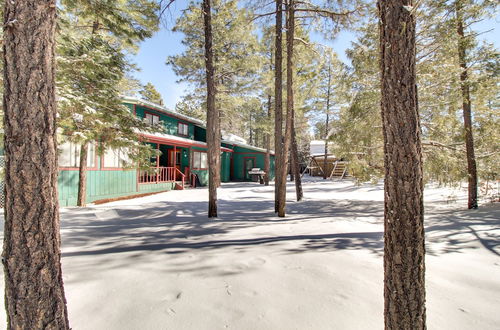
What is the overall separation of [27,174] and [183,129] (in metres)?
15.8

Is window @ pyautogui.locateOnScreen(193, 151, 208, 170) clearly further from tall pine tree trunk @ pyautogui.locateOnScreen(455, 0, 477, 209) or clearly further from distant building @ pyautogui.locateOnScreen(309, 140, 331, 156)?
distant building @ pyautogui.locateOnScreen(309, 140, 331, 156)

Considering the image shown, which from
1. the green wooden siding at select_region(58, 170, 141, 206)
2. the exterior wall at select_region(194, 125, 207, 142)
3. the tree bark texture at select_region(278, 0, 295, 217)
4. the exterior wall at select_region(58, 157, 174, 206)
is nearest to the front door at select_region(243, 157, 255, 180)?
the exterior wall at select_region(194, 125, 207, 142)

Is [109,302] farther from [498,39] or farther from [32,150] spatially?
[498,39]

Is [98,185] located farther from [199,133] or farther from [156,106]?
[199,133]

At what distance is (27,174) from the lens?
152cm

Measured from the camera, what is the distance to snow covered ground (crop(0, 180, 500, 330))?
88.6 inches

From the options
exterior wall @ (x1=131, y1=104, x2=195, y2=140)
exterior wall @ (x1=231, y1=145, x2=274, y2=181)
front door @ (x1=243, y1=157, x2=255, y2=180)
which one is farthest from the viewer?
front door @ (x1=243, y1=157, x2=255, y2=180)

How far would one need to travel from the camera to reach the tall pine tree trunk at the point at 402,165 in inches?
65.1

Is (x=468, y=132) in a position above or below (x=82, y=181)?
above

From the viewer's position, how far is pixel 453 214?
6.95m

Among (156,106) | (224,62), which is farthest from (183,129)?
(224,62)

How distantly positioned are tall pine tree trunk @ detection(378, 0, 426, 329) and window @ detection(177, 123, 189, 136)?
1574 cm

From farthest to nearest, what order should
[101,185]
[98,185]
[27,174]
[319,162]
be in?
[319,162], [101,185], [98,185], [27,174]

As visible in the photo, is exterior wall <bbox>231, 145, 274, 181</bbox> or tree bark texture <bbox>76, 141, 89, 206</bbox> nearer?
tree bark texture <bbox>76, 141, 89, 206</bbox>
